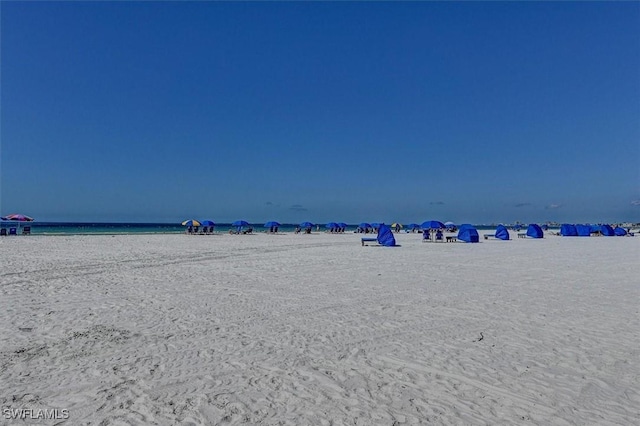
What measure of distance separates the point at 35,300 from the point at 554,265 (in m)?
17.4

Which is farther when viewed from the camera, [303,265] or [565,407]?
[303,265]

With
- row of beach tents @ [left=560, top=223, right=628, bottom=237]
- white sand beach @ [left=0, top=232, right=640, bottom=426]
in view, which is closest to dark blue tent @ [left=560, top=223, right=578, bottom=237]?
row of beach tents @ [left=560, top=223, right=628, bottom=237]

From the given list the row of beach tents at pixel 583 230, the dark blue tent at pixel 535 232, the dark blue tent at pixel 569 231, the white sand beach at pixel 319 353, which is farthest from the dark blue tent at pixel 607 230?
the white sand beach at pixel 319 353

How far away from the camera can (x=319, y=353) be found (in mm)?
5094

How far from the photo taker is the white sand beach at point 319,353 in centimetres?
362

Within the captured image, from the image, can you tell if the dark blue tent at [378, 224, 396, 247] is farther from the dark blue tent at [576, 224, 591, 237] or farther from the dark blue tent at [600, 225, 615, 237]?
the dark blue tent at [600, 225, 615, 237]

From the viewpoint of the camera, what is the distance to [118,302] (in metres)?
7.90

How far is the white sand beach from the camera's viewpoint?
3617 mm

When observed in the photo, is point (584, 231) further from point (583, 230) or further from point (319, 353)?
point (319, 353)

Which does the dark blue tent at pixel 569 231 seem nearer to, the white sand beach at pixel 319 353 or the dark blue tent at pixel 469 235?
the dark blue tent at pixel 469 235

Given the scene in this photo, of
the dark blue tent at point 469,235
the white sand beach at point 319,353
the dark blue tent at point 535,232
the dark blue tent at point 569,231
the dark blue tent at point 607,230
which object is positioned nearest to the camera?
the white sand beach at point 319,353

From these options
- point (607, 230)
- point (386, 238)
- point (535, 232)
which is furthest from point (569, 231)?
point (386, 238)

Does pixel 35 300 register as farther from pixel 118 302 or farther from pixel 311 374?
pixel 311 374

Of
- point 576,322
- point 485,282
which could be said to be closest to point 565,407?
point 576,322
